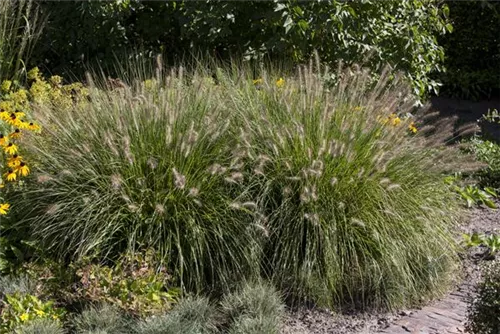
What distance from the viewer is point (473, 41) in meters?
12.1

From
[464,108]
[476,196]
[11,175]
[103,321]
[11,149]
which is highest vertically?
[11,149]

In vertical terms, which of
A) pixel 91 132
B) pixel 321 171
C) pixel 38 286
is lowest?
pixel 38 286

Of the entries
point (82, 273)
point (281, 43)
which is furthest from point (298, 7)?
point (82, 273)

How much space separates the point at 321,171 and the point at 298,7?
2.30 m

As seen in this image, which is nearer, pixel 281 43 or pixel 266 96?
pixel 266 96

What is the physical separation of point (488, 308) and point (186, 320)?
1575mm

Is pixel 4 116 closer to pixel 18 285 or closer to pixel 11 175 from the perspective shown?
pixel 11 175

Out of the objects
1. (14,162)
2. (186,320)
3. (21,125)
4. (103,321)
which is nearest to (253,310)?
(186,320)

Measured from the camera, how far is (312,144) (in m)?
5.44

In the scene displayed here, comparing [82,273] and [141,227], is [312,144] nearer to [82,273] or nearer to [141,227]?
[141,227]

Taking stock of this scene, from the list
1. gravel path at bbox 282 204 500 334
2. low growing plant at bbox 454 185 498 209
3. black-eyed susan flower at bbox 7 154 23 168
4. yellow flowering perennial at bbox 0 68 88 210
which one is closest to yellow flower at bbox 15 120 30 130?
yellow flowering perennial at bbox 0 68 88 210

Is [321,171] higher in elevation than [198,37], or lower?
lower

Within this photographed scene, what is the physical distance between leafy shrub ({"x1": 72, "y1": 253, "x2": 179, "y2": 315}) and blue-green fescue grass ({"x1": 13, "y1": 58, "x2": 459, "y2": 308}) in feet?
0.57

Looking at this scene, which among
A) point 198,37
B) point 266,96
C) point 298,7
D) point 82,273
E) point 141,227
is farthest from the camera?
point 198,37
